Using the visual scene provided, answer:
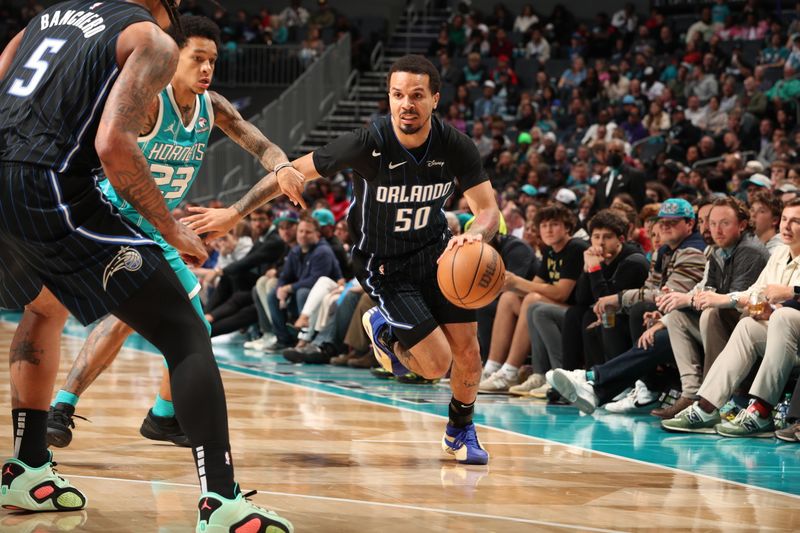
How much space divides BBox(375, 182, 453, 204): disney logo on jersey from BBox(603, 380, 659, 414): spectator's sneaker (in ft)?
9.08

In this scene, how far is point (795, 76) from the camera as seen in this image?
15523mm

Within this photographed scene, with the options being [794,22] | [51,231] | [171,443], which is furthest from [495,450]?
[794,22]

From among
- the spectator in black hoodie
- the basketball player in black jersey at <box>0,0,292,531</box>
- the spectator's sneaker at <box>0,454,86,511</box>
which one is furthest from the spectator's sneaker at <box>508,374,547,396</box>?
the basketball player in black jersey at <box>0,0,292,531</box>

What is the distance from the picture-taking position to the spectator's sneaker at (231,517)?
3.36 m

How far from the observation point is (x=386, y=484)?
4.71 m

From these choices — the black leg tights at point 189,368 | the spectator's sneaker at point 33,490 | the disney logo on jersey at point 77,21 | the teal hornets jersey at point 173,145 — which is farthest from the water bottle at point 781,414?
the disney logo on jersey at point 77,21

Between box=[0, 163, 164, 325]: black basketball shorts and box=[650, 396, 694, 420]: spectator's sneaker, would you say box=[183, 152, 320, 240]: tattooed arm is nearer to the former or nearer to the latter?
box=[0, 163, 164, 325]: black basketball shorts

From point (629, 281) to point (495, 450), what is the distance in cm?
258

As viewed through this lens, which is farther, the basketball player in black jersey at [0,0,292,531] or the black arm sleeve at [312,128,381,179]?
the black arm sleeve at [312,128,381,179]

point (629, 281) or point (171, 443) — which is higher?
point (629, 281)

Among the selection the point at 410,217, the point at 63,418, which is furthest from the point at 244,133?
the point at 63,418

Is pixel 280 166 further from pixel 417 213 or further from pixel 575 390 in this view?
pixel 575 390

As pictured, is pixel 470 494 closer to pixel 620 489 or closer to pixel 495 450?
pixel 620 489

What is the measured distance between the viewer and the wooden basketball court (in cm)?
396
